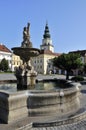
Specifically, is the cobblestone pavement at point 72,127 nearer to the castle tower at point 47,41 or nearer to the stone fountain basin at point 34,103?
the stone fountain basin at point 34,103

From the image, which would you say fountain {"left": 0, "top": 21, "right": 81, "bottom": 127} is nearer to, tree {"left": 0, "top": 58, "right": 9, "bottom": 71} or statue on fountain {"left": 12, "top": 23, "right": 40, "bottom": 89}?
statue on fountain {"left": 12, "top": 23, "right": 40, "bottom": 89}

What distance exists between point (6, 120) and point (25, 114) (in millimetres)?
801

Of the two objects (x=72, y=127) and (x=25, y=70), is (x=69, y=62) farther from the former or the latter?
(x=72, y=127)

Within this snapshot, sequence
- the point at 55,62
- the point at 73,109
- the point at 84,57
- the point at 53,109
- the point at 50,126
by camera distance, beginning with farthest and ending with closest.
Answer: the point at 84,57, the point at 55,62, the point at 73,109, the point at 53,109, the point at 50,126

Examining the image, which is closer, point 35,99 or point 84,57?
point 35,99

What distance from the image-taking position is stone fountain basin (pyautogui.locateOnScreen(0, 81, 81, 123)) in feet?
24.2

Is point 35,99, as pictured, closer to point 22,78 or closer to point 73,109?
point 73,109

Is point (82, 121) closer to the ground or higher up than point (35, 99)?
closer to the ground

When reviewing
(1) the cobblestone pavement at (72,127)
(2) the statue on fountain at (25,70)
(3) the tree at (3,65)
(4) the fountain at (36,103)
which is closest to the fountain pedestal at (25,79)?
(2) the statue on fountain at (25,70)

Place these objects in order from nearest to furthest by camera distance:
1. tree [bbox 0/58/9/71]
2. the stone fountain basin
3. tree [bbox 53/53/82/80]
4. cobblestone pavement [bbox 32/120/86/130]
→ cobblestone pavement [bbox 32/120/86/130] < the stone fountain basin < tree [bbox 53/53/82/80] < tree [bbox 0/58/9/71]

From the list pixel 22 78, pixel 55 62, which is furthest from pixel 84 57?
pixel 22 78

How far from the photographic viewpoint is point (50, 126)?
7180mm

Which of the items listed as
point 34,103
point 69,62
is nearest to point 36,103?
point 34,103

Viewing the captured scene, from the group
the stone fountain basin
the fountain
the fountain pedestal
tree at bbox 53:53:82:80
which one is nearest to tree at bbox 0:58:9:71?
tree at bbox 53:53:82:80
